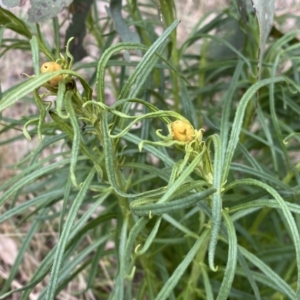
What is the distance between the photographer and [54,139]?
657mm

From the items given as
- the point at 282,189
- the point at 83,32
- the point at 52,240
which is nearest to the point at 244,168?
the point at 282,189

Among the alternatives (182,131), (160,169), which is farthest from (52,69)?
(160,169)

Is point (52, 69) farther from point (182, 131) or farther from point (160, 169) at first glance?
point (160, 169)

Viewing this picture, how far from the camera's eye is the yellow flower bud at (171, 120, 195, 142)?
0.47 metres

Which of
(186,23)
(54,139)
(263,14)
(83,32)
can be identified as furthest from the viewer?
(186,23)

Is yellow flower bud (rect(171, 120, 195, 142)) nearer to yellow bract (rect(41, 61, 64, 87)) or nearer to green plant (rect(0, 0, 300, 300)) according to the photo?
green plant (rect(0, 0, 300, 300))

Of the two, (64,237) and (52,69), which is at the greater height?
(52,69)

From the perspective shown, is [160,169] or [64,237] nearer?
[64,237]

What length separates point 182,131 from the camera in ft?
1.54

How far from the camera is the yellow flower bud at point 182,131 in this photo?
18.5 inches

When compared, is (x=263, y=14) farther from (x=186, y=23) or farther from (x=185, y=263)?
(x=186, y=23)

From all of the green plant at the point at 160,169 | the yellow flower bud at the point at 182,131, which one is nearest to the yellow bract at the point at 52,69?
the green plant at the point at 160,169

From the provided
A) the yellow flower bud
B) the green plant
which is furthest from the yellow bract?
the yellow flower bud

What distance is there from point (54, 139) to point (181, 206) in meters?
0.25
